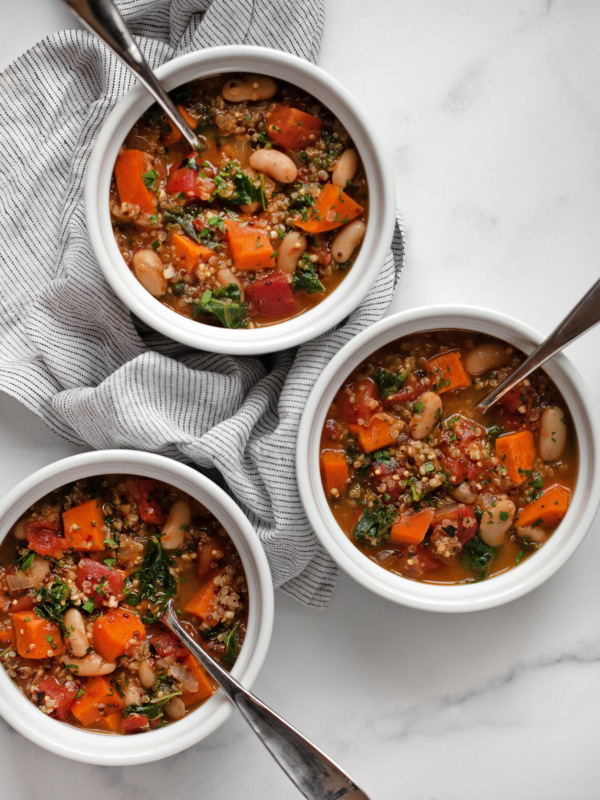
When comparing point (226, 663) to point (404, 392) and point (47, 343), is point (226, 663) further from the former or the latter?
point (47, 343)

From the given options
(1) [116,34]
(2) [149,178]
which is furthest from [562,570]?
(1) [116,34]

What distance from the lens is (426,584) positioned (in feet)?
8.28

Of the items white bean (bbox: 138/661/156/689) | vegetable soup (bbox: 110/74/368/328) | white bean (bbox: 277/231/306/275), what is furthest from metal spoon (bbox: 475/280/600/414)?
white bean (bbox: 138/661/156/689)

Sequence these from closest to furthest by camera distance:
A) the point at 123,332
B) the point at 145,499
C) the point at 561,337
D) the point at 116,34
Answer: the point at 116,34, the point at 561,337, the point at 145,499, the point at 123,332

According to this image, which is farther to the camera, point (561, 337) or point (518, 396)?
point (518, 396)

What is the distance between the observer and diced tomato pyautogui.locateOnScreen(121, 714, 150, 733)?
2463 millimetres

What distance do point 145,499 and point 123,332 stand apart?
25.3 inches

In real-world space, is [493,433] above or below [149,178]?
below

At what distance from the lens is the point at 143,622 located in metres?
2.49

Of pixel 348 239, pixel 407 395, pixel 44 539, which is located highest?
pixel 348 239

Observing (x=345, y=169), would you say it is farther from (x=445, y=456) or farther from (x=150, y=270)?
(x=445, y=456)

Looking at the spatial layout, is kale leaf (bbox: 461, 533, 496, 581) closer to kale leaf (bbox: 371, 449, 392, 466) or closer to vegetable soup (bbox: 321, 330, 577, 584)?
vegetable soup (bbox: 321, 330, 577, 584)

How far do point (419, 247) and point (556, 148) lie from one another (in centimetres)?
68

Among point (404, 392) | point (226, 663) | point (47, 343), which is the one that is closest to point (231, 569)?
point (226, 663)
